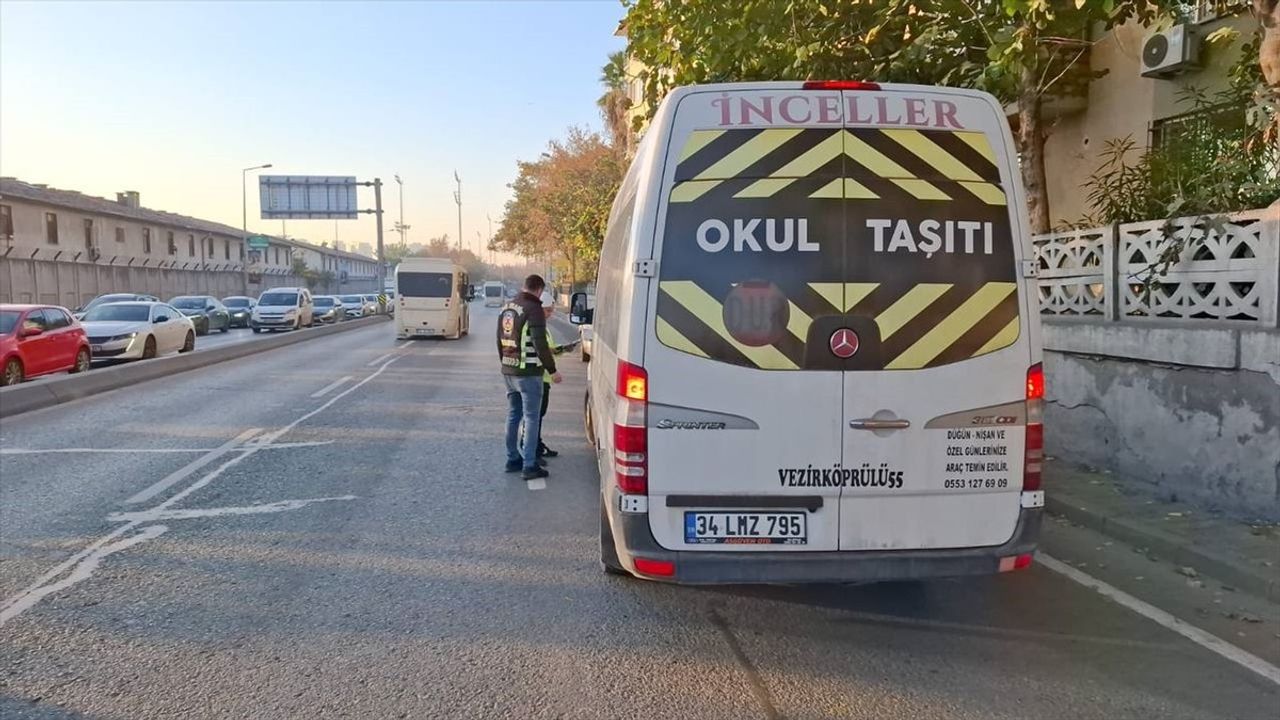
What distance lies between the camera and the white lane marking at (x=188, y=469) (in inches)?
269

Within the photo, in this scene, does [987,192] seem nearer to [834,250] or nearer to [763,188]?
[834,250]

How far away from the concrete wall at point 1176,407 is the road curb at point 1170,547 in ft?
2.83

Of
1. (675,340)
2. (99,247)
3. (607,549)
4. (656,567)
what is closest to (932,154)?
(675,340)

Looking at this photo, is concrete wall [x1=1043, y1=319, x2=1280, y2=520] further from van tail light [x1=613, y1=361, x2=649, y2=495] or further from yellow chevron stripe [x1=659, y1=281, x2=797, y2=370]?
van tail light [x1=613, y1=361, x2=649, y2=495]

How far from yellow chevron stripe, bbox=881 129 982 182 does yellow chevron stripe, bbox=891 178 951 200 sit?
9cm

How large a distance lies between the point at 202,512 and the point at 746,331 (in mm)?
4809

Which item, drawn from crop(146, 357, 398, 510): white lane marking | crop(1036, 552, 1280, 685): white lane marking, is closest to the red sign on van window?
crop(1036, 552, 1280, 685): white lane marking

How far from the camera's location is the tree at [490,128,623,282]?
3369 centimetres

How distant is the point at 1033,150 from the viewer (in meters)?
10.2

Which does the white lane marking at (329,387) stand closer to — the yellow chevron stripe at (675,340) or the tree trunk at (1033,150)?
the tree trunk at (1033,150)

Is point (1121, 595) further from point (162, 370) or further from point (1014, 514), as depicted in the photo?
point (162, 370)

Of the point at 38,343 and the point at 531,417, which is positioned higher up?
the point at 38,343

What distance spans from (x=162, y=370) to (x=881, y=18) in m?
14.7


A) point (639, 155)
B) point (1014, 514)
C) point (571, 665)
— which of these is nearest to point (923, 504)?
point (1014, 514)
